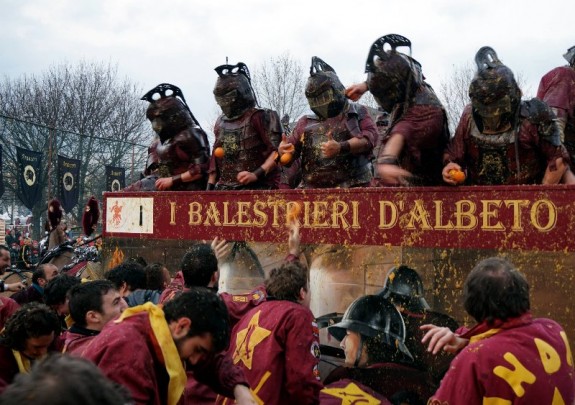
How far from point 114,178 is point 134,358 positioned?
64.5 feet

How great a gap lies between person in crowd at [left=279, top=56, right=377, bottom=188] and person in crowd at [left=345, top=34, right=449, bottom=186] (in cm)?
47

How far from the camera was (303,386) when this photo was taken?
12.2 feet

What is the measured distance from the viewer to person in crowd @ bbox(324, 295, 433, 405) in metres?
4.54

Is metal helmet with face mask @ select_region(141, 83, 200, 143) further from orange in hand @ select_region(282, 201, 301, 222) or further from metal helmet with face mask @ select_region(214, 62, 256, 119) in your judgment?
orange in hand @ select_region(282, 201, 301, 222)

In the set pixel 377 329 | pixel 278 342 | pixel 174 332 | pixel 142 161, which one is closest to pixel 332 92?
pixel 377 329

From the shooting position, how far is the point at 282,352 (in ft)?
12.6

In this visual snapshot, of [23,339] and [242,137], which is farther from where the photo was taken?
[242,137]

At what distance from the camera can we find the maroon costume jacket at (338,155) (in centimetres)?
562

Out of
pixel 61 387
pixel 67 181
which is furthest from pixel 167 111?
pixel 67 181

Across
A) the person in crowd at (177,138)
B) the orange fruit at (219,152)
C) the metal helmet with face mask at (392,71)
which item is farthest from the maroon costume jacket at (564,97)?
the person in crowd at (177,138)

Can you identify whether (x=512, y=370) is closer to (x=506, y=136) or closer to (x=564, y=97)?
(x=506, y=136)

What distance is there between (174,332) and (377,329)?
92.6 inches

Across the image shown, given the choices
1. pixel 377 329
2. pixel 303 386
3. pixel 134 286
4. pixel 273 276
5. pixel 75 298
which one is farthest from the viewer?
pixel 134 286

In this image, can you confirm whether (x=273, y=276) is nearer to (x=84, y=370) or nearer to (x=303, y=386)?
(x=303, y=386)
